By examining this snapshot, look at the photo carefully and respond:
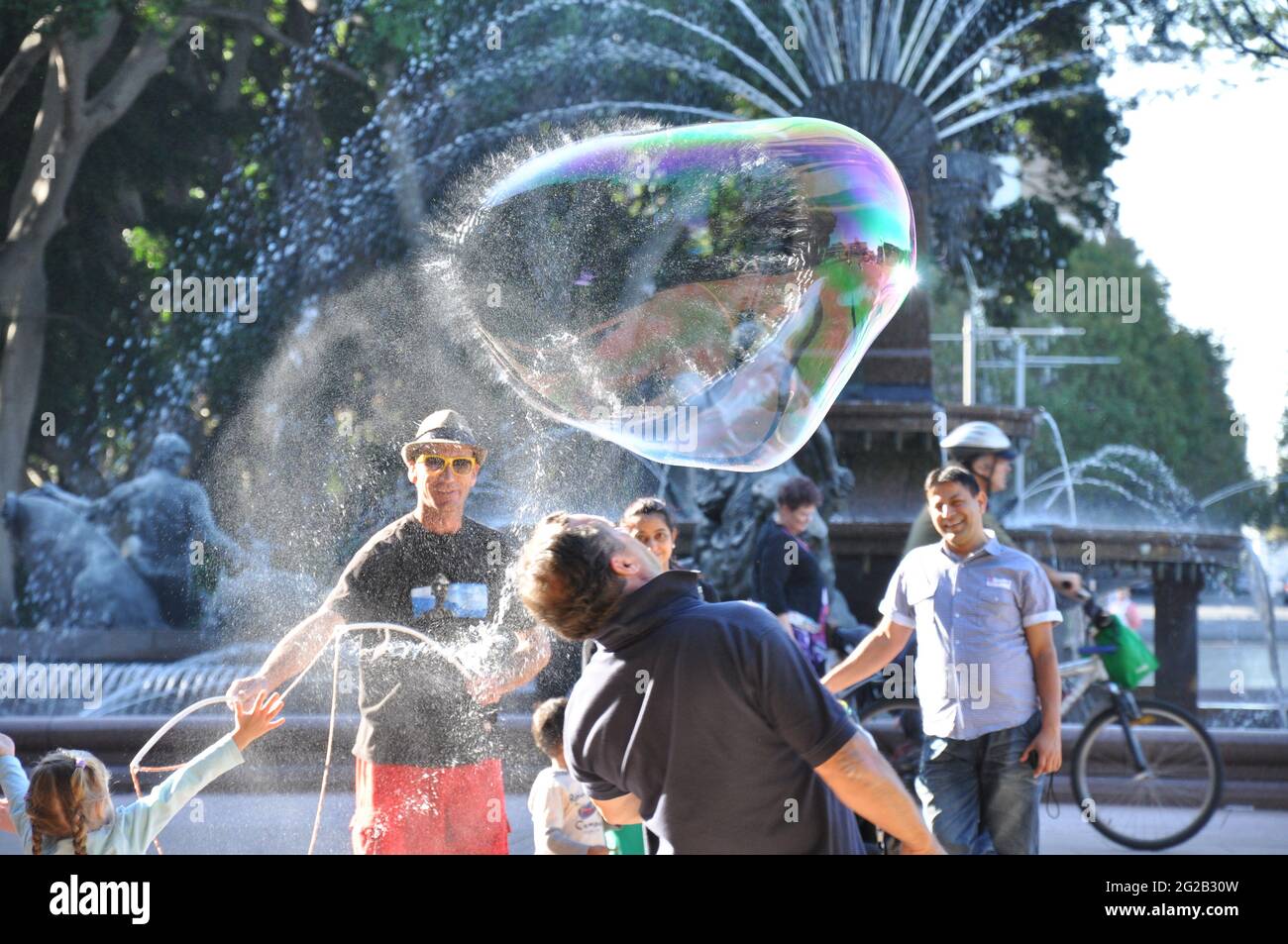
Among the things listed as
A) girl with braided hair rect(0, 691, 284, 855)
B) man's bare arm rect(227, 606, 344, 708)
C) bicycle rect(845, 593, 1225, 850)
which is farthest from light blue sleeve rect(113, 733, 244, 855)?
bicycle rect(845, 593, 1225, 850)

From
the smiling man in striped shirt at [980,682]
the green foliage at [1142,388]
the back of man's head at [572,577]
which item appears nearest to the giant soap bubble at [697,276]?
the smiling man in striped shirt at [980,682]

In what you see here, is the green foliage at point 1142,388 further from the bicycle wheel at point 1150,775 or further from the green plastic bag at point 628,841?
the green plastic bag at point 628,841

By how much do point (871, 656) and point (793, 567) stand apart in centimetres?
129

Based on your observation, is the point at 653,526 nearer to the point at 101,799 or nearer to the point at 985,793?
the point at 985,793

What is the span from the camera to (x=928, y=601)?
14.4 ft

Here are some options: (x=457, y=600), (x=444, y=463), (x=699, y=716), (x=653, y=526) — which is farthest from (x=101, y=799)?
(x=699, y=716)

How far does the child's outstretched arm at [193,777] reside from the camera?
11.3 ft


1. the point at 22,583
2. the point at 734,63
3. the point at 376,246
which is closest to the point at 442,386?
the point at 376,246

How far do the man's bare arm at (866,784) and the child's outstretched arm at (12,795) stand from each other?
2.23m

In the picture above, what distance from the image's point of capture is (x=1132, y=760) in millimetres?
A: 6367

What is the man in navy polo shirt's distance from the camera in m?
2.47

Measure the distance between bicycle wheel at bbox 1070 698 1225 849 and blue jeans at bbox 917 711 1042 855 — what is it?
7.01 feet
